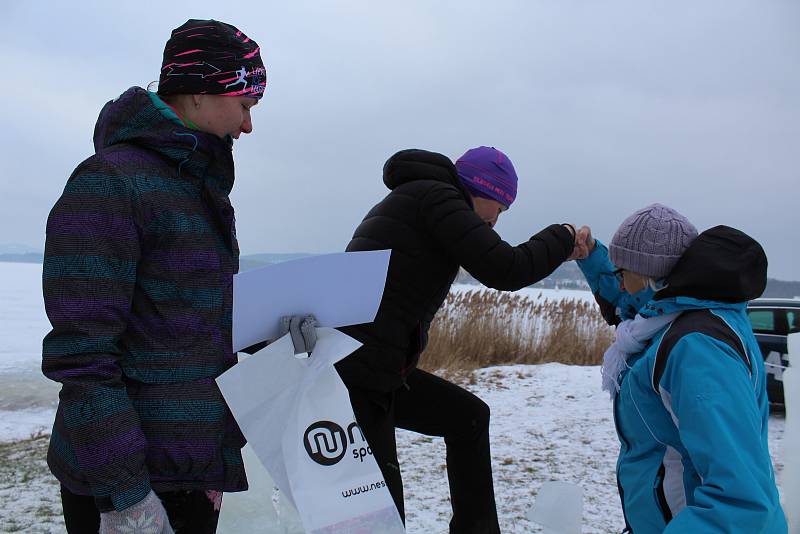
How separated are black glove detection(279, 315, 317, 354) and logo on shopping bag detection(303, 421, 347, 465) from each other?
177 millimetres

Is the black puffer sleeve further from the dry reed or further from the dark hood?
the dry reed

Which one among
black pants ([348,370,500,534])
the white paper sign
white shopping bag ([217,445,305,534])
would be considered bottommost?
white shopping bag ([217,445,305,534])

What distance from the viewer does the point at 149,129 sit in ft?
4.79

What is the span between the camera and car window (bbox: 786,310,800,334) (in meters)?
6.61

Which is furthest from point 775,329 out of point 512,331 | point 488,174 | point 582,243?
point 488,174

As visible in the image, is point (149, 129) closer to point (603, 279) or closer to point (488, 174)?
point (488, 174)

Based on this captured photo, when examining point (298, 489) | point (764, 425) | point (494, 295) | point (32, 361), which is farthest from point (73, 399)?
point (32, 361)

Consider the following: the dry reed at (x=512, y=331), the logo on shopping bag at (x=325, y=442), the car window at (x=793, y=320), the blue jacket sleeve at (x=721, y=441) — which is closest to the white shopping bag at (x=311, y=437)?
the logo on shopping bag at (x=325, y=442)

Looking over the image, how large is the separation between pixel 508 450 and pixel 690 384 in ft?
11.0

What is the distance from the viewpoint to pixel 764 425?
→ 1.58 meters

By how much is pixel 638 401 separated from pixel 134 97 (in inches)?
55.9

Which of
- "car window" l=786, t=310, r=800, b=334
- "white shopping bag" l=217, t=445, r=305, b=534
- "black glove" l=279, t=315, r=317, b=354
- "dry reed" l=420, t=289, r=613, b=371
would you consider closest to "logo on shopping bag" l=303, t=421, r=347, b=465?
"black glove" l=279, t=315, r=317, b=354

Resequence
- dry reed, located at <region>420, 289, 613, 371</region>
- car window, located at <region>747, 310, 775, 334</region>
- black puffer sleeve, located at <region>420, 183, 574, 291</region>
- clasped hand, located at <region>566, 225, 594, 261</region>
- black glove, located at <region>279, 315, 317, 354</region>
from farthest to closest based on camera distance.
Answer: dry reed, located at <region>420, 289, 613, 371</region> → car window, located at <region>747, 310, 775, 334</region> → clasped hand, located at <region>566, 225, 594, 261</region> → black puffer sleeve, located at <region>420, 183, 574, 291</region> → black glove, located at <region>279, 315, 317, 354</region>

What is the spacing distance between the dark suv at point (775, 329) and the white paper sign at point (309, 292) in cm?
624
